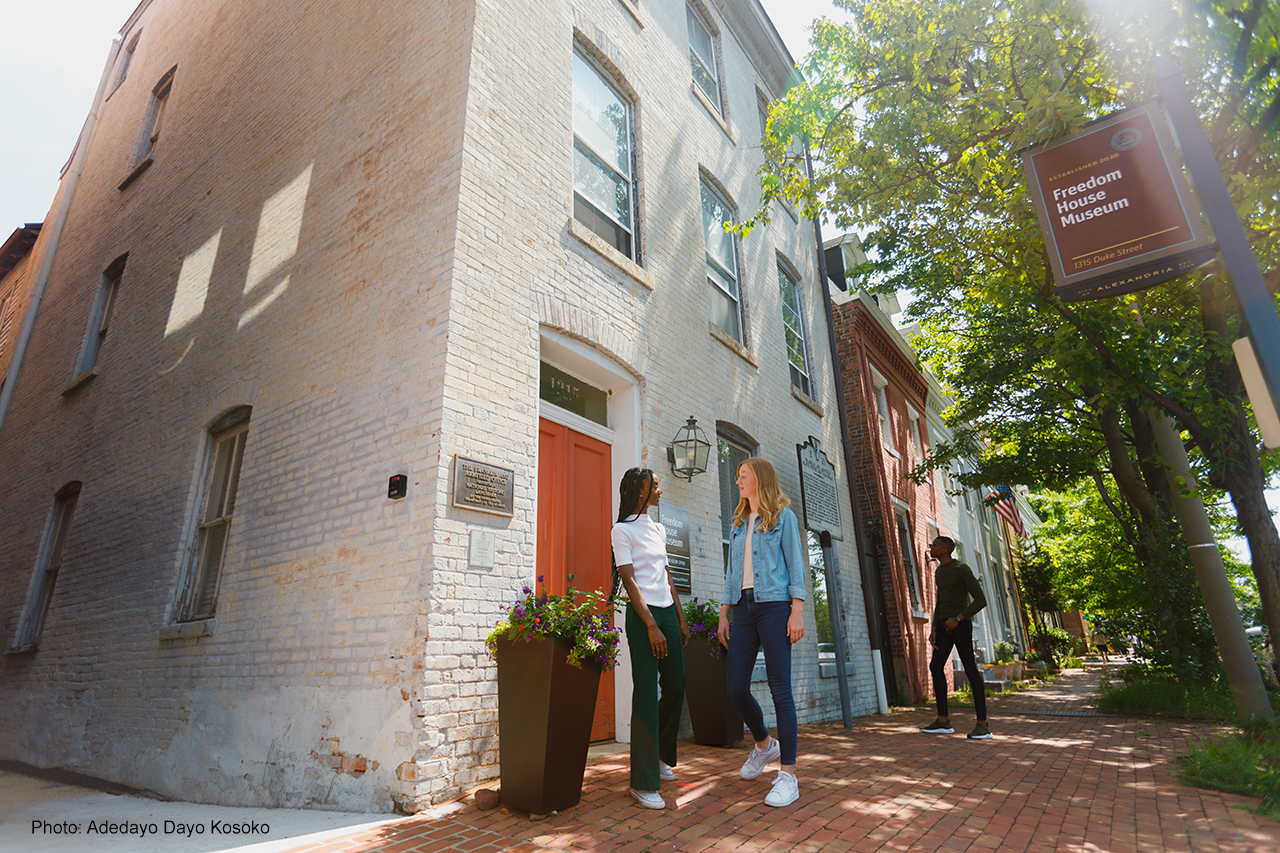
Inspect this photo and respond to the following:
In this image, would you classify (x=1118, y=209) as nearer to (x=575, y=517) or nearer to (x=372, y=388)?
(x=575, y=517)

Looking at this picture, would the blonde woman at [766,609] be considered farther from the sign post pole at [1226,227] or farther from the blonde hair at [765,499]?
the sign post pole at [1226,227]

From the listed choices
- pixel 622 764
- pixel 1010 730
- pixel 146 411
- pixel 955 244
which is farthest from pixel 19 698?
pixel 955 244

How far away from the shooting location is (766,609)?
12.9 feet

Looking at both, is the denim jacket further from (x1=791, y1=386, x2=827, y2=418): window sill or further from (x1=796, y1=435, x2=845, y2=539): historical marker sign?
(x1=791, y1=386, x2=827, y2=418): window sill

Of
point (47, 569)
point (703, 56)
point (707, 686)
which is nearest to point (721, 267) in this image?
point (703, 56)

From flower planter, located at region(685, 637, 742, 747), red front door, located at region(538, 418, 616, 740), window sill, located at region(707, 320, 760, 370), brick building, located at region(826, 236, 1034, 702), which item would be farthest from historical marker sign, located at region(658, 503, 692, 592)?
brick building, located at region(826, 236, 1034, 702)

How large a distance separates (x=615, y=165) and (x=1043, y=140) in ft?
13.7

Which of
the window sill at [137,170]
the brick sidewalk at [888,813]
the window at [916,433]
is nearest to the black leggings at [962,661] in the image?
the brick sidewalk at [888,813]

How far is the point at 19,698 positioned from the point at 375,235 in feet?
25.3

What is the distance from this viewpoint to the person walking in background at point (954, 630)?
6.61 m

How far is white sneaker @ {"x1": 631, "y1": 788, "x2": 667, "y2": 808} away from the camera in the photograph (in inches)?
141

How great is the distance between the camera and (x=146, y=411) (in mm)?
8102

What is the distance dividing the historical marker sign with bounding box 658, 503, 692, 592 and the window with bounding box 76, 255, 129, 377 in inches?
358

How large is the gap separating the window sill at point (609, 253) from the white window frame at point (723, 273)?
1803mm
